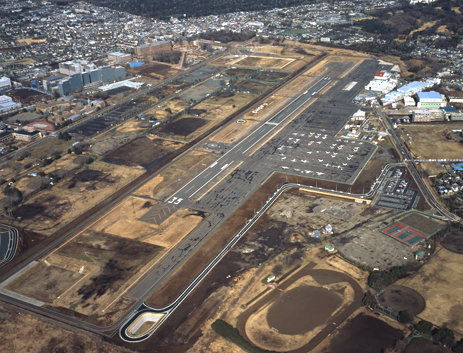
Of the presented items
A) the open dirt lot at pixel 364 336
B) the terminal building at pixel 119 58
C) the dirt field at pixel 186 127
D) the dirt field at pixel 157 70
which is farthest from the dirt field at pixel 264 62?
the open dirt lot at pixel 364 336

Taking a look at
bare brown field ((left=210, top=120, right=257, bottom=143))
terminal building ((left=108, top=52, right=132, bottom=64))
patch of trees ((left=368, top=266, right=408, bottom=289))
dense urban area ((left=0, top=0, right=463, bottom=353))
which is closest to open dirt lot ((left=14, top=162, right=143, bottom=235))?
dense urban area ((left=0, top=0, right=463, bottom=353))

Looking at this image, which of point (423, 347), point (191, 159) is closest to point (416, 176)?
point (423, 347)

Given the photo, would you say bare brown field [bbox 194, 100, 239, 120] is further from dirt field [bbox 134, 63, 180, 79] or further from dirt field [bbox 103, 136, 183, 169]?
dirt field [bbox 134, 63, 180, 79]

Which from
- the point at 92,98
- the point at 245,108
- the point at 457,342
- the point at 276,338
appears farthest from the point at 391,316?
the point at 92,98

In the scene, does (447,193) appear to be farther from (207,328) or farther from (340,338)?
(207,328)

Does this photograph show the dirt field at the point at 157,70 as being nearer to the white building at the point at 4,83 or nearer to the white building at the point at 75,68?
the white building at the point at 75,68

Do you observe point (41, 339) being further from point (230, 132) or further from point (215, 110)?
point (215, 110)

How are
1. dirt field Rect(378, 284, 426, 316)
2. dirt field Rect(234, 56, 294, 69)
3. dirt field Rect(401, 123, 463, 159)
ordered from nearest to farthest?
dirt field Rect(378, 284, 426, 316) < dirt field Rect(401, 123, 463, 159) < dirt field Rect(234, 56, 294, 69)
